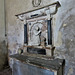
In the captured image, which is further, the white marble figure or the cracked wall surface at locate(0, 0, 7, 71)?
the cracked wall surface at locate(0, 0, 7, 71)

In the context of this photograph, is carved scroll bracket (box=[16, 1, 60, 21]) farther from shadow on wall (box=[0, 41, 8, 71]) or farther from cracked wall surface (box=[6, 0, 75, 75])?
shadow on wall (box=[0, 41, 8, 71])

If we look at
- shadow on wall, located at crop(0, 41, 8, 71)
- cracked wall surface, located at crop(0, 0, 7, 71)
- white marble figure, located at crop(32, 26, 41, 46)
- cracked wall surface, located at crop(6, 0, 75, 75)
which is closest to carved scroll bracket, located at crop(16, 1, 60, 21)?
cracked wall surface, located at crop(6, 0, 75, 75)

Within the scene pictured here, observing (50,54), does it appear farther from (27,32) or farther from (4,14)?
(4,14)

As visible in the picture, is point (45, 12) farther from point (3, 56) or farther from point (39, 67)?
point (3, 56)

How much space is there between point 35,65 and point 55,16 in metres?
1.54

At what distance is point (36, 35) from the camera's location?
2371 mm

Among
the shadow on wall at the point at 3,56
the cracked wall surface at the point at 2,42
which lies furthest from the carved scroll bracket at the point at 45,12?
the shadow on wall at the point at 3,56

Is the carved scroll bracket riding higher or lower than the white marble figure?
higher

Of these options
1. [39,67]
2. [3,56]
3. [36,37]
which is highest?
[36,37]

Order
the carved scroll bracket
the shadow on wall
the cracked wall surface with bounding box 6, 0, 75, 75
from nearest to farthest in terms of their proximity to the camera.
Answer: the cracked wall surface with bounding box 6, 0, 75, 75
the carved scroll bracket
the shadow on wall

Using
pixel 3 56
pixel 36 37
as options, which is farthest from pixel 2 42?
pixel 36 37

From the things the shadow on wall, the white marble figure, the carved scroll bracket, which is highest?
the carved scroll bracket

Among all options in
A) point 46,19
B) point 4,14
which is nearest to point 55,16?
point 46,19

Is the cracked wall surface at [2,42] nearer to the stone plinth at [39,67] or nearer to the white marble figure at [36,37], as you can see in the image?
the stone plinth at [39,67]
